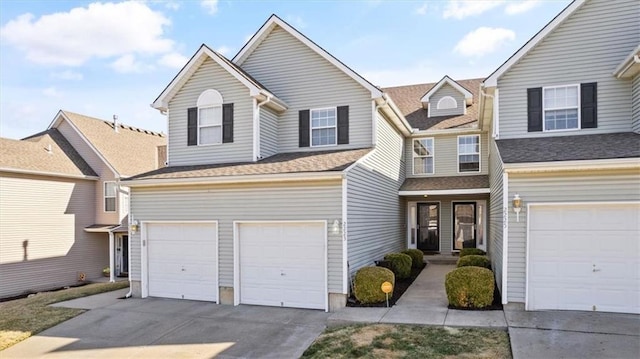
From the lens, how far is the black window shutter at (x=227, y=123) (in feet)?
42.0

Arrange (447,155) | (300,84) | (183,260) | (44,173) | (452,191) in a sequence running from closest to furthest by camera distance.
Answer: (183,260), (300,84), (452,191), (447,155), (44,173)

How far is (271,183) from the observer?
10820mm

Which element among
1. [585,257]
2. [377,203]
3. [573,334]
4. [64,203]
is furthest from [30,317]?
[585,257]

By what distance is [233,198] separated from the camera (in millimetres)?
11242

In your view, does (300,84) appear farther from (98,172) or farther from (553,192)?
(98,172)

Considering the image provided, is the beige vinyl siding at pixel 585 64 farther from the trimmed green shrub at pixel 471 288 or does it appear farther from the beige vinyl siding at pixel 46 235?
the beige vinyl siding at pixel 46 235

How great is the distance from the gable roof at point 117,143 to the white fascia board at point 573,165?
60.7 ft

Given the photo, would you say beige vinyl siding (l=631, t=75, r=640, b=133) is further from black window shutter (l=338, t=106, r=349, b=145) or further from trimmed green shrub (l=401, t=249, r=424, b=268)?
trimmed green shrub (l=401, t=249, r=424, b=268)

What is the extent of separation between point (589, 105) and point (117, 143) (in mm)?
21509

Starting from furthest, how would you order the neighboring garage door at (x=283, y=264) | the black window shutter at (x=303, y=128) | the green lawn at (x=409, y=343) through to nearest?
the black window shutter at (x=303, y=128)
the neighboring garage door at (x=283, y=264)
the green lawn at (x=409, y=343)

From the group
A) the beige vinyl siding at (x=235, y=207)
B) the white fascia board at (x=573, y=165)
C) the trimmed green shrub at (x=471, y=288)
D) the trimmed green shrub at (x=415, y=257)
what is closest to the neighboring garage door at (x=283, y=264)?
the beige vinyl siding at (x=235, y=207)

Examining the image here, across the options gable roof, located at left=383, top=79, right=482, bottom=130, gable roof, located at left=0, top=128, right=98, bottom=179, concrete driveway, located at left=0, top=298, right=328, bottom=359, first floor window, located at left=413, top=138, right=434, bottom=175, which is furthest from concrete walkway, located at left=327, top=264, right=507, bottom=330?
gable roof, located at left=0, top=128, right=98, bottom=179

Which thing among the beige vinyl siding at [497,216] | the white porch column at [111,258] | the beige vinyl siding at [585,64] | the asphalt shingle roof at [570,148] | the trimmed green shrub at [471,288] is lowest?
the white porch column at [111,258]

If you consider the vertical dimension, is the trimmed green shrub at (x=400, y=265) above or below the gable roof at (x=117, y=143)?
below
